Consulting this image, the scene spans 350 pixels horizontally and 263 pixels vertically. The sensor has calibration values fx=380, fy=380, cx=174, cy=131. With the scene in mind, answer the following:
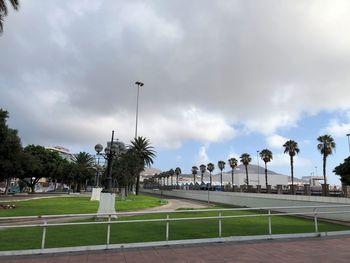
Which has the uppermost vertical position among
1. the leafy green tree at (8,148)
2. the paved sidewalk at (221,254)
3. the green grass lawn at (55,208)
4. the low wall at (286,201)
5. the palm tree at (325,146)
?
the palm tree at (325,146)

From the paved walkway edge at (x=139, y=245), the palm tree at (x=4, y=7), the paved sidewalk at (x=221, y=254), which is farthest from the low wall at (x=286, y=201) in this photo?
the palm tree at (x=4, y=7)

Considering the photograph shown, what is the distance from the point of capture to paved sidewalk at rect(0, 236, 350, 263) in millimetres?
7758

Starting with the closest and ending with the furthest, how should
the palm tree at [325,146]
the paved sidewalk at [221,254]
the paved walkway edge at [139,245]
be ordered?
the paved sidewalk at [221,254] < the paved walkway edge at [139,245] < the palm tree at [325,146]

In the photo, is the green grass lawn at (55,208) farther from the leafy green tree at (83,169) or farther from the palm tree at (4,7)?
the leafy green tree at (83,169)

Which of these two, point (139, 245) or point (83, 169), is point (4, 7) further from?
point (83, 169)

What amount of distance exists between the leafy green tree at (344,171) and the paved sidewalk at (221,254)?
63218 millimetres

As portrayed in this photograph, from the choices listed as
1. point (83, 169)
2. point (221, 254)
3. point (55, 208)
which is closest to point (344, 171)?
point (55, 208)

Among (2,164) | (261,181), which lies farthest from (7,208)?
(261,181)

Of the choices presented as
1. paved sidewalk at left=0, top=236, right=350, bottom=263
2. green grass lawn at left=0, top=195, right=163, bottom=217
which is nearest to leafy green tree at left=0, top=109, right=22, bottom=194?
green grass lawn at left=0, top=195, right=163, bottom=217

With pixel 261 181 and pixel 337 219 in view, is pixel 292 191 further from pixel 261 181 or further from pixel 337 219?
pixel 261 181

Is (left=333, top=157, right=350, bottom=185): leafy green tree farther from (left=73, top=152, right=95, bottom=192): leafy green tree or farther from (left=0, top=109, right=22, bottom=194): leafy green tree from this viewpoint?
(left=73, top=152, right=95, bottom=192): leafy green tree

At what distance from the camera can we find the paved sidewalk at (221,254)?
7.76 meters

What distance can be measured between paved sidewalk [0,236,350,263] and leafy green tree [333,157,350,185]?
207ft

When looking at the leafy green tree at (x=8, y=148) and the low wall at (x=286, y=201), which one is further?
the leafy green tree at (x=8, y=148)
